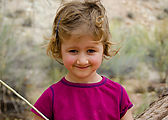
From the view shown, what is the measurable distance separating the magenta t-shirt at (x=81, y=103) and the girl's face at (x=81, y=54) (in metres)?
0.13

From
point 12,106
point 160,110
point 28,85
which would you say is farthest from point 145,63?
point 160,110

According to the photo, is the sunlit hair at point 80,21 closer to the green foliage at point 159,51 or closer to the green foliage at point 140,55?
the green foliage at point 140,55

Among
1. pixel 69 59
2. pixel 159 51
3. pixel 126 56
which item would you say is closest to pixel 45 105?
pixel 69 59

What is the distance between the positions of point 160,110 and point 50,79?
366 centimetres

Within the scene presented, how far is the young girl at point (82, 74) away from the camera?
1.75 m

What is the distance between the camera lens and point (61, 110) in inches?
72.7

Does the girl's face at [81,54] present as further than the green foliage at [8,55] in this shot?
No

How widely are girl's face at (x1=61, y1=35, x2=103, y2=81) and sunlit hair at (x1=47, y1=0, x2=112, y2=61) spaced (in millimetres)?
44

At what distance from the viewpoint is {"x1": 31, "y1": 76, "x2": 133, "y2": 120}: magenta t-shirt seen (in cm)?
184

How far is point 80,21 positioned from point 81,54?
22cm

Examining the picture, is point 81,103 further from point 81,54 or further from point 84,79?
point 81,54

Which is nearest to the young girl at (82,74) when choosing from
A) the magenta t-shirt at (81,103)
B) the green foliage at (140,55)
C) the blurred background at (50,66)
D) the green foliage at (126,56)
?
the magenta t-shirt at (81,103)

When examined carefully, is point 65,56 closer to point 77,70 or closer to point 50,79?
point 77,70

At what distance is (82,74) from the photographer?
70.8 inches
